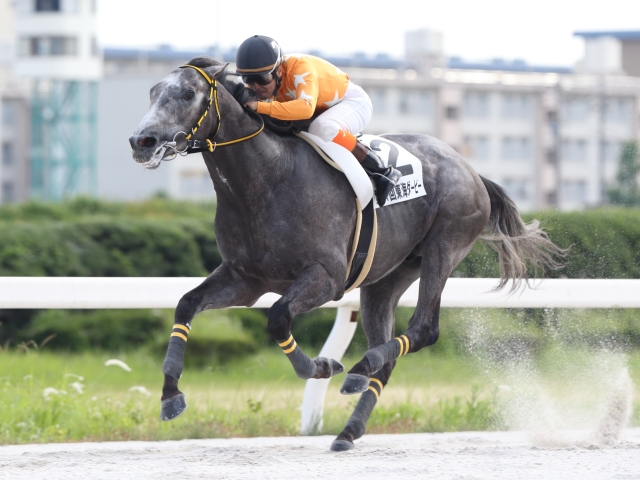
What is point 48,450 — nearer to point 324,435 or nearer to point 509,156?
point 324,435

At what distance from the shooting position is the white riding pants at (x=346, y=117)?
5008mm

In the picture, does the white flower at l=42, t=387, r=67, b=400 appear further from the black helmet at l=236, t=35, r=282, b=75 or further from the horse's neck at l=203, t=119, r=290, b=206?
the black helmet at l=236, t=35, r=282, b=75

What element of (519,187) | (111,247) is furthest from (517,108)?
(111,247)

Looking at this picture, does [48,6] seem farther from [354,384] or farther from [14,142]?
[354,384]

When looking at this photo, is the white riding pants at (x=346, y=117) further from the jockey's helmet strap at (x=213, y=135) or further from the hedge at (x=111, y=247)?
the hedge at (x=111, y=247)

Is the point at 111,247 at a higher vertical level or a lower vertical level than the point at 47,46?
lower

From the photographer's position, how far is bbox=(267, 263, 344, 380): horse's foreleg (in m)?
4.67

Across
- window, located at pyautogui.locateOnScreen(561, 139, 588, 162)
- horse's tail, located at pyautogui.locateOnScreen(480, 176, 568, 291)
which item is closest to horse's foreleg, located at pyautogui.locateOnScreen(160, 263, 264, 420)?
horse's tail, located at pyautogui.locateOnScreen(480, 176, 568, 291)

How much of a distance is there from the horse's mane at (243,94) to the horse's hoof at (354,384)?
1.16 metres

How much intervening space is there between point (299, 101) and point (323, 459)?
158cm

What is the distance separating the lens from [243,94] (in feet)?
15.9

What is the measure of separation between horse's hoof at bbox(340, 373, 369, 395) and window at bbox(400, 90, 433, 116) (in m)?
49.9

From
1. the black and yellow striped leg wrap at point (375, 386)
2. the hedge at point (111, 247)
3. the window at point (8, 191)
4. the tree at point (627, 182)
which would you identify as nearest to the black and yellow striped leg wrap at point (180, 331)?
the black and yellow striped leg wrap at point (375, 386)

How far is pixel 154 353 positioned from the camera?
998 centimetres
